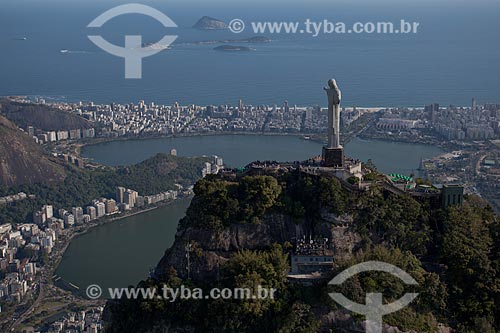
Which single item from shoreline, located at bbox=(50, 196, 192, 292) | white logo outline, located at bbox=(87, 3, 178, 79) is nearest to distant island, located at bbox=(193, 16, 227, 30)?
white logo outline, located at bbox=(87, 3, 178, 79)

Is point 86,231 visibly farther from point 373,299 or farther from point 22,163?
point 373,299

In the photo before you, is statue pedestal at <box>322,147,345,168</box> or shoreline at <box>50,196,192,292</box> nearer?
statue pedestal at <box>322,147,345,168</box>

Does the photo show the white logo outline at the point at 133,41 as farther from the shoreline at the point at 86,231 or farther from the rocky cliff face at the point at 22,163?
the rocky cliff face at the point at 22,163

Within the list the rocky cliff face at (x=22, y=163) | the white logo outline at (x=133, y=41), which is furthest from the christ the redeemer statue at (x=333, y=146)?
the rocky cliff face at (x=22, y=163)

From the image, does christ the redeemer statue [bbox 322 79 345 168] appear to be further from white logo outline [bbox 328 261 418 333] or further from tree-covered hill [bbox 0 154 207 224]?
tree-covered hill [bbox 0 154 207 224]

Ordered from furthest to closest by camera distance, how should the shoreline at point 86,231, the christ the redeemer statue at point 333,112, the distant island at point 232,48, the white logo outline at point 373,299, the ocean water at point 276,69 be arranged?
1. the distant island at point 232,48
2. the ocean water at point 276,69
3. the shoreline at point 86,231
4. the christ the redeemer statue at point 333,112
5. the white logo outline at point 373,299
